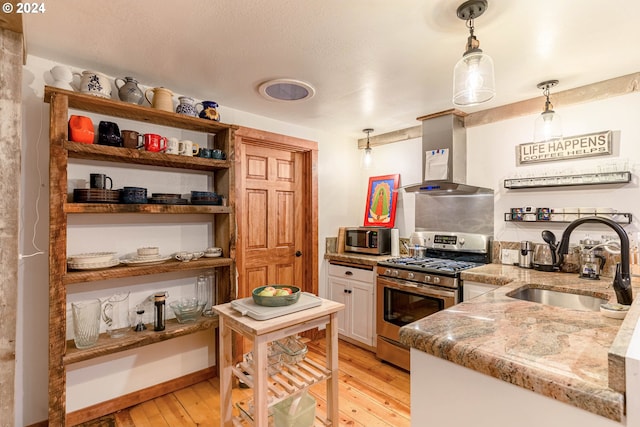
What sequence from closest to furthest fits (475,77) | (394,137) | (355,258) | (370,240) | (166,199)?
1. (475,77)
2. (166,199)
3. (355,258)
4. (370,240)
5. (394,137)

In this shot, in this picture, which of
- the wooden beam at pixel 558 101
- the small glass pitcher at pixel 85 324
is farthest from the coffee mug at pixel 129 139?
the wooden beam at pixel 558 101

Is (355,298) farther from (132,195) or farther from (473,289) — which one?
(132,195)

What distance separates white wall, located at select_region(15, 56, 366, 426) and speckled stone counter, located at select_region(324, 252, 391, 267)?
4.71 feet

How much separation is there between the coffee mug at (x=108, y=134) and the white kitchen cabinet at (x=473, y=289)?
2.64 m

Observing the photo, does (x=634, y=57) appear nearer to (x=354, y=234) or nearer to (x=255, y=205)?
(x=354, y=234)

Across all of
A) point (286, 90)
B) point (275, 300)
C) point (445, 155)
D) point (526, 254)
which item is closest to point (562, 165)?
point (526, 254)

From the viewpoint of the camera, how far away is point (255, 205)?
10.1 feet

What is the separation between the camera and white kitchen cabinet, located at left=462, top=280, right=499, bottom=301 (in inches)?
89.3

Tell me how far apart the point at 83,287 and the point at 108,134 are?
3.38ft

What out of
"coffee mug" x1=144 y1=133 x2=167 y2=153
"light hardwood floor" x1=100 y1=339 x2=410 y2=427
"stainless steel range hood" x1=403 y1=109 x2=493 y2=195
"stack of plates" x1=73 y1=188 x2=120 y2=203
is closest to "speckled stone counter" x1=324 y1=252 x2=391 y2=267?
"stainless steel range hood" x1=403 y1=109 x2=493 y2=195

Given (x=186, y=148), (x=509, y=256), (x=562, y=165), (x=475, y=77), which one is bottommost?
(x=509, y=256)

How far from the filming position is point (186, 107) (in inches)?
90.5

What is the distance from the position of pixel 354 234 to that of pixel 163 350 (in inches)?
83.2

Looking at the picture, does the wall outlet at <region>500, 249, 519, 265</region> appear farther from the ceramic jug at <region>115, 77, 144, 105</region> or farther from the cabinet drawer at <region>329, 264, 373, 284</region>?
the ceramic jug at <region>115, 77, 144, 105</region>
